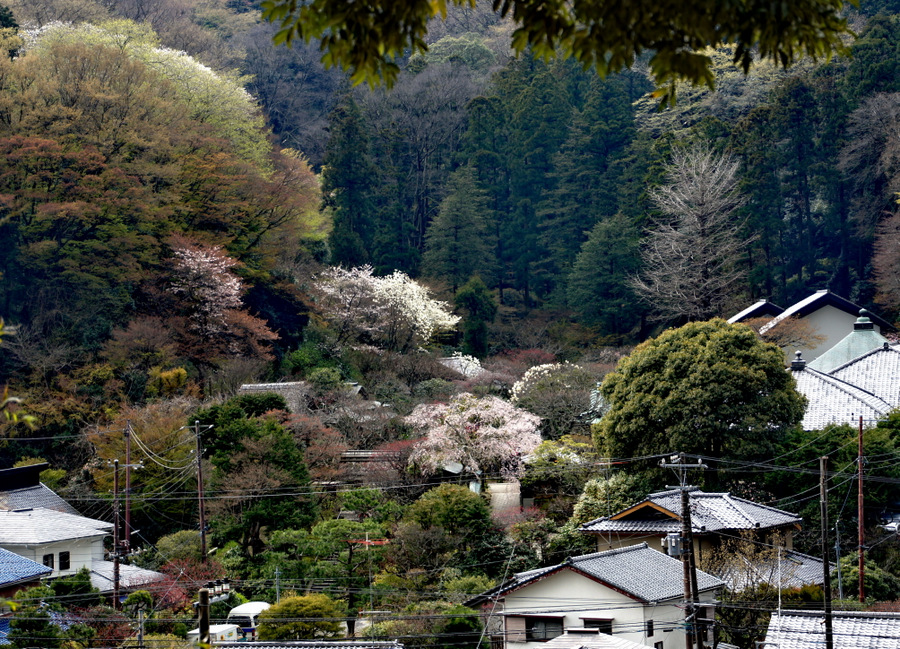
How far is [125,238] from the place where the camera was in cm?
3203

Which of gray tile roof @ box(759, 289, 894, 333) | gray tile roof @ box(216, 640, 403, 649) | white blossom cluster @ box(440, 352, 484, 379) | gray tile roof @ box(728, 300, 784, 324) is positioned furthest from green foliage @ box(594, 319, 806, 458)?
white blossom cluster @ box(440, 352, 484, 379)

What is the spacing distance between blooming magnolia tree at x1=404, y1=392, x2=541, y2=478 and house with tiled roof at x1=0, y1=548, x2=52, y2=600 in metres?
10.3

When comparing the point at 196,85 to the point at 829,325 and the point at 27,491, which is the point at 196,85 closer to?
the point at 27,491

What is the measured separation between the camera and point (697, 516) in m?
20.1

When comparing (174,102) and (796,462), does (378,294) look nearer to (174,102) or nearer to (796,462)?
(174,102)

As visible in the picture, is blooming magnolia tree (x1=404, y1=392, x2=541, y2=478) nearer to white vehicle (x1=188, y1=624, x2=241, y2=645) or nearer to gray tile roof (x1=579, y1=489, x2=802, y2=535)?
gray tile roof (x1=579, y1=489, x2=802, y2=535)

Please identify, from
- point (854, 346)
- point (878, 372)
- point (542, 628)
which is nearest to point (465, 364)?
point (854, 346)

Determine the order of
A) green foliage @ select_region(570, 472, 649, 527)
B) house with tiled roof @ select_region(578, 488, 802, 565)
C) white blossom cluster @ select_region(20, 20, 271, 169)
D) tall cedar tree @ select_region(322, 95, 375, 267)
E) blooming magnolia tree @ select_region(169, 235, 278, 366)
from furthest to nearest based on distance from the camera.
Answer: tall cedar tree @ select_region(322, 95, 375, 267) < white blossom cluster @ select_region(20, 20, 271, 169) < blooming magnolia tree @ select_region(169, 235, 278, 366) < green foliage @ select_region(570, 472, 649, 527) < house with tiled roof @ select_region(578, 488, 802, 565)

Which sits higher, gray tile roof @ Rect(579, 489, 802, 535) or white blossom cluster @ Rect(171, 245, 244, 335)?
white blossom cluster @ Rect(171, 245, 244, 335)

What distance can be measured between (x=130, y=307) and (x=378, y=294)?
9.87 meters

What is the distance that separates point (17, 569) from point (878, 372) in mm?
23764

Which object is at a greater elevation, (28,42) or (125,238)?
(28,42)

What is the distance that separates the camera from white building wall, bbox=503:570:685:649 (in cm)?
1770

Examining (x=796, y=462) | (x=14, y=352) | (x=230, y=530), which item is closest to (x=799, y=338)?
(x=796, y=462)
